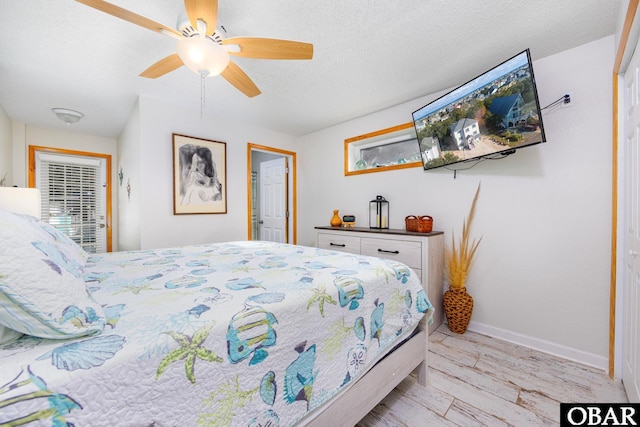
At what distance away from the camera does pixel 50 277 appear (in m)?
0.71

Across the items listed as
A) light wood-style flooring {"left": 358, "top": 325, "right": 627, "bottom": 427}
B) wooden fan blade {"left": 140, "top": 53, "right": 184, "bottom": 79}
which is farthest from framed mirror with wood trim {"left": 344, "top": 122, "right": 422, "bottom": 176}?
wooden fan blade {"left": 140, "top": 53, "right": 184, "bottom": 79}

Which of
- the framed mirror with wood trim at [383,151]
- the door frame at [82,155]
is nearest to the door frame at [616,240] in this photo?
the framed mirror with wood trim at [383,151]

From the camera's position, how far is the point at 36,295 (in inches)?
25.2

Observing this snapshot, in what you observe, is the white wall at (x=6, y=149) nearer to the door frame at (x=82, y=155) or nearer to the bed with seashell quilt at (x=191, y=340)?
the door frame at (x=82, y=155)

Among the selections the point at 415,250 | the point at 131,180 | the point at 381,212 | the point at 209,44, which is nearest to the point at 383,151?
the point at 381,212

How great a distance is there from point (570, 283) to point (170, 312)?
2.72 meters

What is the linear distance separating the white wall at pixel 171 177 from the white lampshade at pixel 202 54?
160 centimetres

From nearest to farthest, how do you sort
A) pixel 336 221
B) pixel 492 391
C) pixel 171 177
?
pixel 492 391, pixel 171 177, pixel 336 221

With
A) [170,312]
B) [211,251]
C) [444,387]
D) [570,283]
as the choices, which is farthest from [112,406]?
[570,283]

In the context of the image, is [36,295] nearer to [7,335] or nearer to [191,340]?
[7,335]

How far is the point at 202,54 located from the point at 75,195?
4195mm

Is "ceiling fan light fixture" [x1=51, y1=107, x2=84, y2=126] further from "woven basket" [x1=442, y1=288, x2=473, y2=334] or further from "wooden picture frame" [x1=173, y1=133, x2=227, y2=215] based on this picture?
"woven basket" [x1=442, y1=288, x2=473, y2=334]

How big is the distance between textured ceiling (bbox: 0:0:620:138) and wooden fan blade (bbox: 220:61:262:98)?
0.73 ft

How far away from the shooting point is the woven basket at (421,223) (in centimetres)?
261
